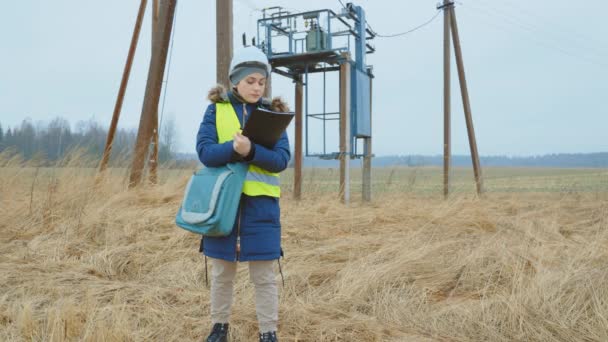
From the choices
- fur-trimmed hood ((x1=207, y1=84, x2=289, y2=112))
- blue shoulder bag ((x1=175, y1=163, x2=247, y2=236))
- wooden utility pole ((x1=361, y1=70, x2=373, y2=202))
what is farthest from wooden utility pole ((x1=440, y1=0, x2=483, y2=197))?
blue shoulder bag ((x1=175, y1=163, x2=247, y2=236))

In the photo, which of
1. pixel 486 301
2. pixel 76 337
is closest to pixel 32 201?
pixel 76 337

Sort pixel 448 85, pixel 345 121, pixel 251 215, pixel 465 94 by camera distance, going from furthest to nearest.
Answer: pixel 465 94, pixel 448 85, pixel 345 121, pixel 251 215

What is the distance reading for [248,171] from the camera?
2379mm

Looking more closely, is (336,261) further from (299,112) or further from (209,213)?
(299,112)

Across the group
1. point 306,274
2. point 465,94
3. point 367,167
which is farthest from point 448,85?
point 306,274

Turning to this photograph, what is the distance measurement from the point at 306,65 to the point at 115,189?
486cm

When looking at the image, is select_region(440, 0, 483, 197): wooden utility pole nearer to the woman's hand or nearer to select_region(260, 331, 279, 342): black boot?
select_region(260, 331, 279, 342): black boot

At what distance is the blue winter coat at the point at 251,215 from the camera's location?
2322mm

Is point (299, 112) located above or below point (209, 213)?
above

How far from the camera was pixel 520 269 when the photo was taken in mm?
3889

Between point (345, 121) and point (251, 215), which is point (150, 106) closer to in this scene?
point (345, 121)

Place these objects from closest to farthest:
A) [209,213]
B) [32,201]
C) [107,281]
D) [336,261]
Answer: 1. [209,213]
2. [107,281]
3. [336,261]
4. [32,201]

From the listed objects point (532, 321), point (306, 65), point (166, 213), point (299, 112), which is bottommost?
point (532, 321)

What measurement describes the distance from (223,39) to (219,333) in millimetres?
3650
